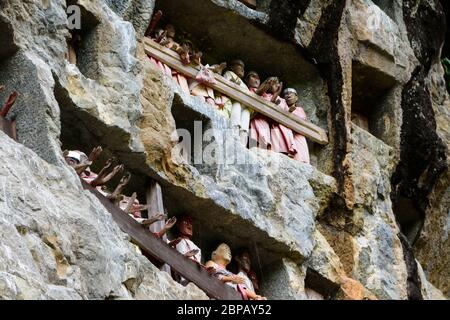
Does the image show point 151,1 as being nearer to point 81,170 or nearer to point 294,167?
point 294,167

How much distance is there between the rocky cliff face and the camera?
1026cm

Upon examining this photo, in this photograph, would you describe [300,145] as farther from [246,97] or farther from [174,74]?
[174,74]

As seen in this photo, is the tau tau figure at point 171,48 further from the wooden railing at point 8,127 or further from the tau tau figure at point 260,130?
the wooden railing at point 8,127

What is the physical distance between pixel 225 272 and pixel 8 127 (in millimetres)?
2873

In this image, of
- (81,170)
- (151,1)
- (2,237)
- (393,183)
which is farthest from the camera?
(393,183)

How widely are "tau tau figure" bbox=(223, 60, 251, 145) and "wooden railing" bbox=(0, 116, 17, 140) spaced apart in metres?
3.96

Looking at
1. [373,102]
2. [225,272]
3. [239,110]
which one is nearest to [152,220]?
[225,272]

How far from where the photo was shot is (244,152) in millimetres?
14312

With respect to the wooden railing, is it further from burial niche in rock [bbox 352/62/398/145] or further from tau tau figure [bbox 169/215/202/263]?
burial niche in rock [bbox 352/62/398/145]

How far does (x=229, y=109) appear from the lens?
14977mm

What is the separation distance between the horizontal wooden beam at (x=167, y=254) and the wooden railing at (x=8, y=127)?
0.68m

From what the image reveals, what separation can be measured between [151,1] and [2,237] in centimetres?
549

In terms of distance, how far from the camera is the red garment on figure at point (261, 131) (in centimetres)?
1506

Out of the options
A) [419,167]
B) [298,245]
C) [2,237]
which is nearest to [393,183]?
[419,167]
